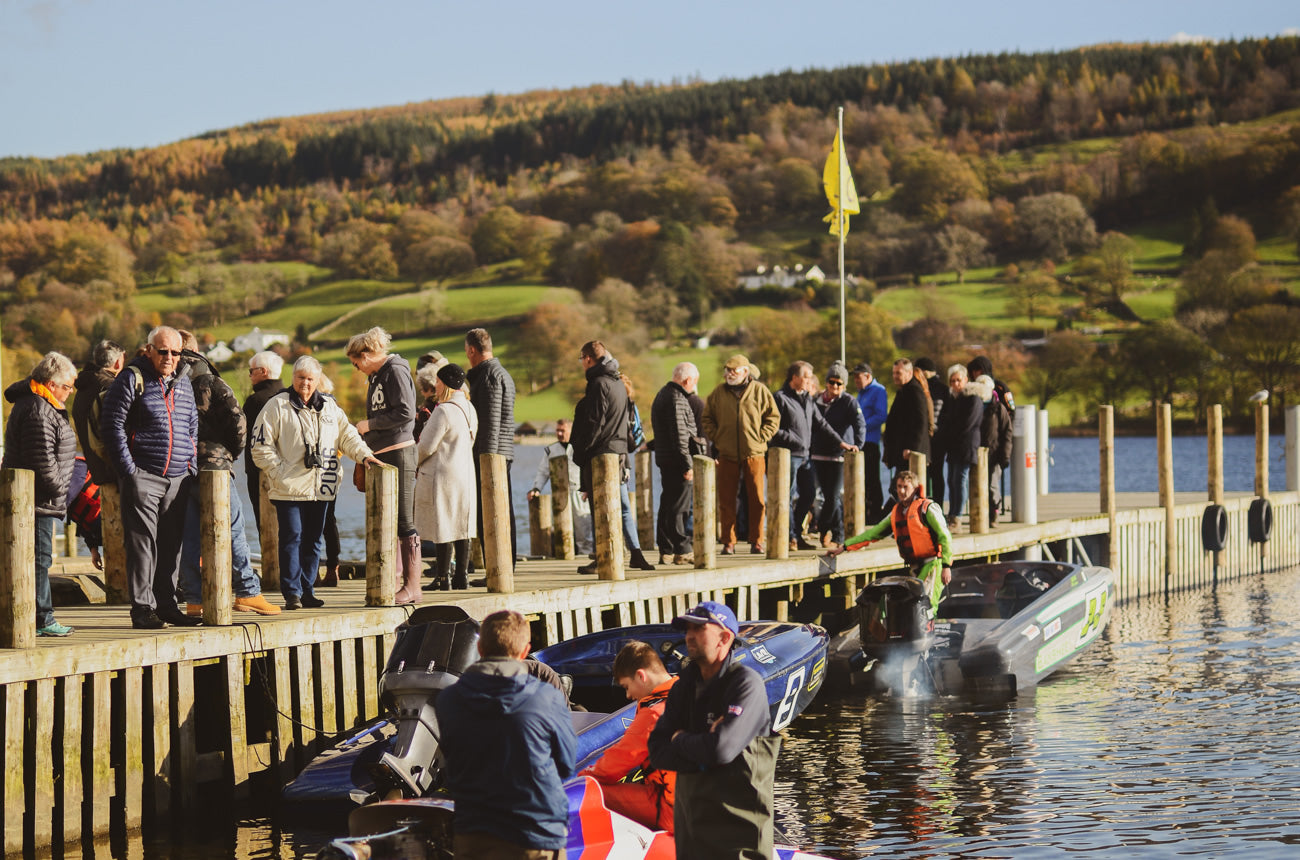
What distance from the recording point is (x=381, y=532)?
1039 centimetres

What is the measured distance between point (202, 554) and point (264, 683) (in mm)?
953

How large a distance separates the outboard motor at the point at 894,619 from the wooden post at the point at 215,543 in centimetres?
581

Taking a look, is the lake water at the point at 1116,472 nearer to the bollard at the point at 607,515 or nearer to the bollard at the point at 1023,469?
the bollard at the point at 1023,469

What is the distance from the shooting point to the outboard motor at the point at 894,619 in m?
12.8

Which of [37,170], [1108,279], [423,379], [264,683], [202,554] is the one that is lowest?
[264,683]

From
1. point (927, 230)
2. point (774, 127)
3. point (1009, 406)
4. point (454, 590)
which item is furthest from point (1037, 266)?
point (454, 590)

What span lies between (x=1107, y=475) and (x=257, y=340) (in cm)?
10572

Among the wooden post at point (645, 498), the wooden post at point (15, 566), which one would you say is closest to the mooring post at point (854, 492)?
the wooden post at point (645, 498)

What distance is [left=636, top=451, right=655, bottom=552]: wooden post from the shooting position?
55.5ft

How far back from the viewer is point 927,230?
140m

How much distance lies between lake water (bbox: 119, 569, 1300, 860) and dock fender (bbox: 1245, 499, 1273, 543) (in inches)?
360

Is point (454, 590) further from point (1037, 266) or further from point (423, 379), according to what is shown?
point (1037, 266)

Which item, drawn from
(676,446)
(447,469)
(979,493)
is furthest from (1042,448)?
(447,469)

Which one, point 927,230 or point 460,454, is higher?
point 927,230
